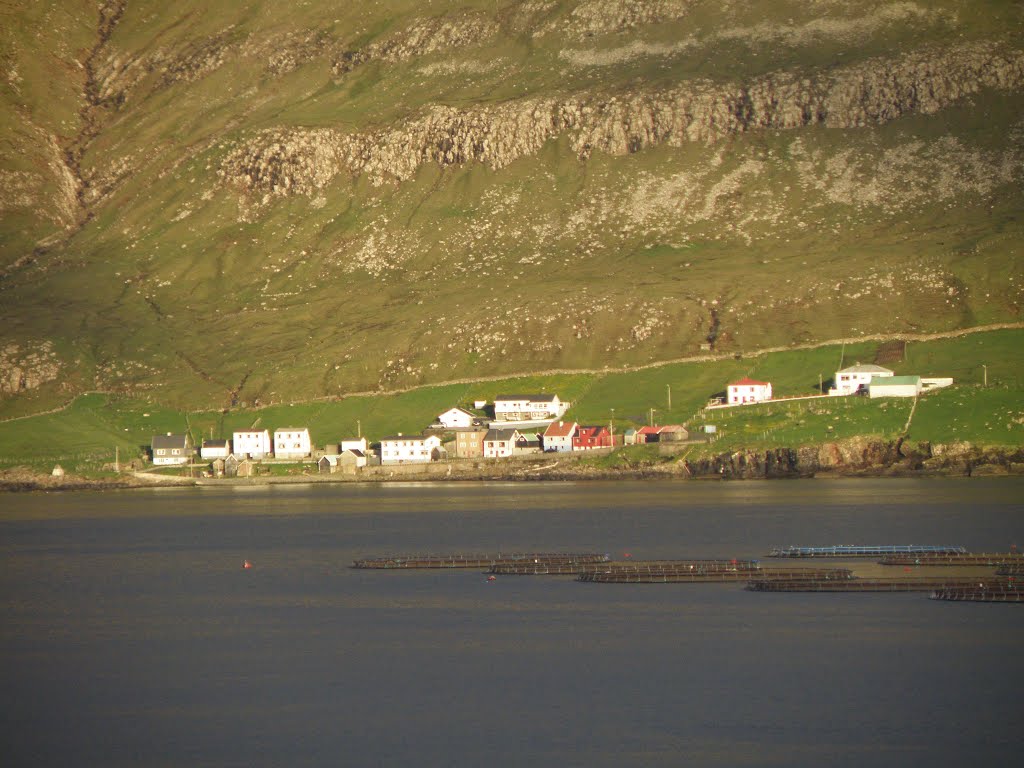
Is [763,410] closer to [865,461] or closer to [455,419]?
[865,461]

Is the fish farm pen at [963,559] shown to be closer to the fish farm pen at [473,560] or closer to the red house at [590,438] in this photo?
the fish farm pen at [473,560]

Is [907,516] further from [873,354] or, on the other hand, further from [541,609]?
[873,354]

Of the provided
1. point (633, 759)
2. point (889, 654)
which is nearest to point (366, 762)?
point (633, 759)

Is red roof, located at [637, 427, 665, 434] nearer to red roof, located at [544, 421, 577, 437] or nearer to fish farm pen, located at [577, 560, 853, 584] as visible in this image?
red roof, located at [544, 421, 577, 437]

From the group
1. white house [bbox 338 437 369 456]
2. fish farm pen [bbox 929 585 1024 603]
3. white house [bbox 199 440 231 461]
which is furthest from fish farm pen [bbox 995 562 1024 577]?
white house [bbox 199 440 231 461]

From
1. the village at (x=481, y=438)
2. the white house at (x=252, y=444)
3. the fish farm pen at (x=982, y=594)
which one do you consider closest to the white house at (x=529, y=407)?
the village at (x=481, y=438)

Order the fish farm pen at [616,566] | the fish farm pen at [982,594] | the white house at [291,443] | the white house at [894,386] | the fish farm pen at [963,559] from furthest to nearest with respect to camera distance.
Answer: the white house at [291,443]
the white house at [894,386]
the fish farm pen at [616,566]
the fish farm pen at [963,559]
the fish farm pen at [982,594]
